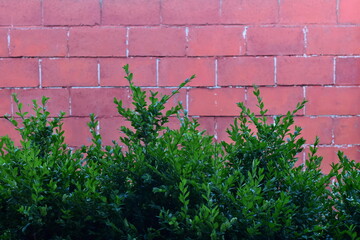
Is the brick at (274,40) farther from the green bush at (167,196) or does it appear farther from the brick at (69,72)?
the green bush at (167,196)

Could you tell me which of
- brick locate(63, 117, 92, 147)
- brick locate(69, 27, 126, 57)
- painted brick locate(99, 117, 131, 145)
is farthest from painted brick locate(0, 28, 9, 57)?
painted brick locate(99, 117, 131, 145)

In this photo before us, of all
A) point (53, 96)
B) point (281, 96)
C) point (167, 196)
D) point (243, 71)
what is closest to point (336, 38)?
point (281, 96)

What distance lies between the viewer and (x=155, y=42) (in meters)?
2.92

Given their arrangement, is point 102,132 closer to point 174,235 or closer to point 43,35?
point 43,35

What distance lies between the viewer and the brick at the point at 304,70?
2.93 m

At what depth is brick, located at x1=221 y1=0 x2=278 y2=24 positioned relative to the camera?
291 cm

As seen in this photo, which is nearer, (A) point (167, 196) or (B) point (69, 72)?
(A) point (167, 196)

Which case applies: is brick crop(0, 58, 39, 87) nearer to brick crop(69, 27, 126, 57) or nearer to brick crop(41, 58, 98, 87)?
brick crop(41, 58, 98, 87)

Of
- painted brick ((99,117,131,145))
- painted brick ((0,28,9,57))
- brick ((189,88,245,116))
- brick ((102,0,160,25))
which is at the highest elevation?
brick ((102,0,160,25))

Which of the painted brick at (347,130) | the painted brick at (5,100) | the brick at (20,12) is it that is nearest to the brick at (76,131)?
the painted brick at (5,100)

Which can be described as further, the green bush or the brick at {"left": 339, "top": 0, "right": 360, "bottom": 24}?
the brick at {"left": 339, "top": 0, "right": 360, "bottom": 24}

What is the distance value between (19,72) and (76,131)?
0.47 meters

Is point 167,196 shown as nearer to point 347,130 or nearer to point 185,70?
point 185,70

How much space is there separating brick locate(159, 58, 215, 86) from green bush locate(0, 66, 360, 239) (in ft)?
4.26
